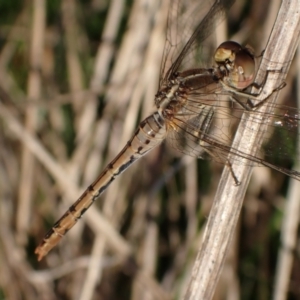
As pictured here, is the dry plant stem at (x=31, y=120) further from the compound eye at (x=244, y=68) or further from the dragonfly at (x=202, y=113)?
the compound eye at (x=244, y=68)

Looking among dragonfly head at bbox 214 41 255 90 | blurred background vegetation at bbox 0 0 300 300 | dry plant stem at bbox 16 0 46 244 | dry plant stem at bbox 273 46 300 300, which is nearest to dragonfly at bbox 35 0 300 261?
dragonfly head at bbox 214 41 255 90

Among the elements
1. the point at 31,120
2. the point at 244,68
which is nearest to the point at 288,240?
the point at 244,68

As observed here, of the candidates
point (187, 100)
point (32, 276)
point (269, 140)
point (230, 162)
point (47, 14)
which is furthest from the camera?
point (47, 14)

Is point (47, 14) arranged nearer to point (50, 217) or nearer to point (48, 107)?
point (48, 107)

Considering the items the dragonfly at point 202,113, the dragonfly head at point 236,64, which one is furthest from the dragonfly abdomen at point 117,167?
the dragonfly head at point 236,64

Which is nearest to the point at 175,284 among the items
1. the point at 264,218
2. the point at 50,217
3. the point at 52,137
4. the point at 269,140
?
the point at 264,218

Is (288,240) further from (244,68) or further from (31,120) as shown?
(31,120)
